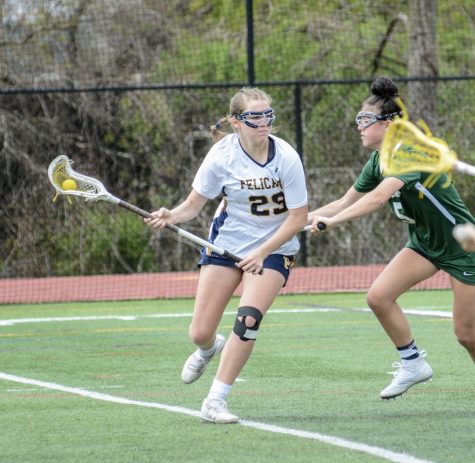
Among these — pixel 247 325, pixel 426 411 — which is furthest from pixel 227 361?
pixel 426 411

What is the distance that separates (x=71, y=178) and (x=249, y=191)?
134 centimetres

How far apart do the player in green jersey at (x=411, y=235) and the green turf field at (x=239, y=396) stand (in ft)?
1.41

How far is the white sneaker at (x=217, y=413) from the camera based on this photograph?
718cm

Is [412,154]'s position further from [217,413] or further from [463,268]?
[217,413]

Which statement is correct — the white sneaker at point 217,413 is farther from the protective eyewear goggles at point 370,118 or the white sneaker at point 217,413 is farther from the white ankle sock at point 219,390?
the protective eyewear goggles at point 370,118

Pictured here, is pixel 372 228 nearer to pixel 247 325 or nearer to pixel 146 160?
pixel 146 160

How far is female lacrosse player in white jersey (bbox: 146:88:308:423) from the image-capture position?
740cm

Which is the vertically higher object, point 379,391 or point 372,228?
point 379,391

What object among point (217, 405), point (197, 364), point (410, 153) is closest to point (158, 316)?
point (197, 364)

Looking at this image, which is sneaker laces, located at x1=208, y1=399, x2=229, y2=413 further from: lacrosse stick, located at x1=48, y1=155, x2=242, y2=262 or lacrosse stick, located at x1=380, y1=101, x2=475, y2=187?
lacrosse stick, located at x1=380, y1=101, x2=475, y2=187

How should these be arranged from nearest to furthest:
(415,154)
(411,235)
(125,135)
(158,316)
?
1. (415,154)
2. (411,235)
3. (158,316)
4. (125,135)

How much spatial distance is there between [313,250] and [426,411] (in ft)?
41.5

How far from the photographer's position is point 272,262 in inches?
299

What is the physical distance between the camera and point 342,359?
411 inches
